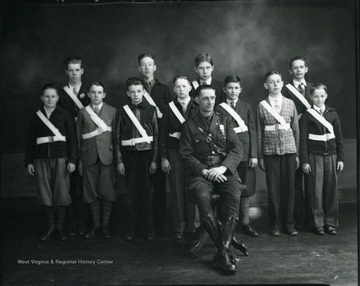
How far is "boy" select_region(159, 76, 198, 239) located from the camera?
→ 351 centimetres

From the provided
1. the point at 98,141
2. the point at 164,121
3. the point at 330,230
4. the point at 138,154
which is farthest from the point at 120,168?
the point at 330,230

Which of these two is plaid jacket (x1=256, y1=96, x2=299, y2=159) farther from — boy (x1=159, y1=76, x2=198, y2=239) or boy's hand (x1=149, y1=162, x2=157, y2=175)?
boy's hand (x1=149, y1=162, x2=157, y2=175)

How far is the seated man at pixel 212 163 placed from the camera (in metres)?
3.09

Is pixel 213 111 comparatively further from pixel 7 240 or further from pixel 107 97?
pixel 7 240

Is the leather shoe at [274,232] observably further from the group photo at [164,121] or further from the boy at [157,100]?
the boy at [157,100]

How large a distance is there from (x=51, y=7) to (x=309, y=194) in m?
2.67

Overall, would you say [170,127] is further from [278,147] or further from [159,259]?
[159,259]

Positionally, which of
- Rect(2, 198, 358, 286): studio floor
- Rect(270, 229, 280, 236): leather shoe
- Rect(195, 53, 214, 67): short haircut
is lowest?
Rect(2, 198, 358, 286): studio floor

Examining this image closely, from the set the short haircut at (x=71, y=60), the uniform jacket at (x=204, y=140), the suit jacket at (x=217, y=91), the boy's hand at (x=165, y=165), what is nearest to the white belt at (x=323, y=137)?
the uniform jacket at (x=204, y=140)

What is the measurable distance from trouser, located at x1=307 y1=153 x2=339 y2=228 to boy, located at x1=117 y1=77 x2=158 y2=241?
1340 mm

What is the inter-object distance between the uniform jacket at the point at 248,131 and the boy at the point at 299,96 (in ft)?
1.30

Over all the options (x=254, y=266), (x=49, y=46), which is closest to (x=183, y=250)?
(x=254, y=266)

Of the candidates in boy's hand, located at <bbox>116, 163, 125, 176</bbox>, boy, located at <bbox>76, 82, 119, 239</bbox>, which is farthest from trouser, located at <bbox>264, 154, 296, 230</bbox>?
boy, located at <bbox>76, 82, 119, 239</bbox>

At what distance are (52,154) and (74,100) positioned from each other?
1.62 ft
